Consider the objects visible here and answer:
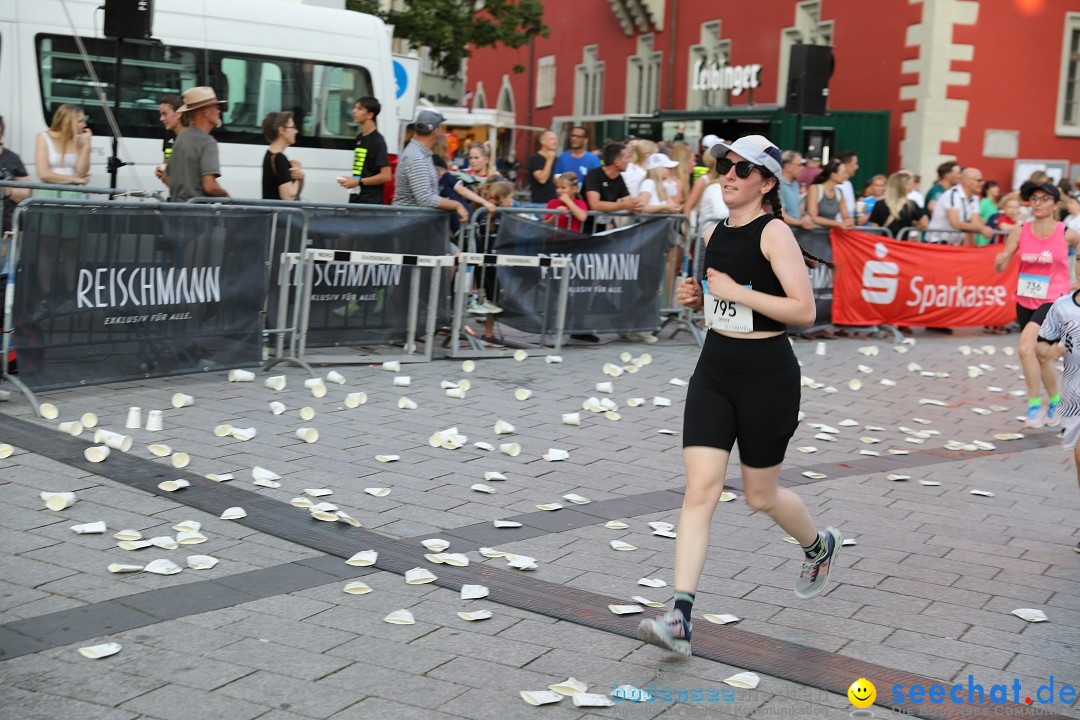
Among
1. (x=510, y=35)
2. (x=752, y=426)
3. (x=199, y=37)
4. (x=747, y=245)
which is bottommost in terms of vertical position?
(x=752, y=426)

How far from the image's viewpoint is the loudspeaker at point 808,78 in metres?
15.2

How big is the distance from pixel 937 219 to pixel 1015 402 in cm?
613

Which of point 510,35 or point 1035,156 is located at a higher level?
point 510,35

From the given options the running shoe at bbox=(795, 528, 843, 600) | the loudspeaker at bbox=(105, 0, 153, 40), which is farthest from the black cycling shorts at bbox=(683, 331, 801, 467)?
the loudspeaker at bbox=(105, 0, 153, 40)

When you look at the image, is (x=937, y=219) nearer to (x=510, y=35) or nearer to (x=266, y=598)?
(x=266, y=598)

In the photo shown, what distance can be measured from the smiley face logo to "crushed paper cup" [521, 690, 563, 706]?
3.11 feet

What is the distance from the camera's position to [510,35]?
3497cm

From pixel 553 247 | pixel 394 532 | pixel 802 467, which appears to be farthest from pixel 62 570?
pixel 553 247

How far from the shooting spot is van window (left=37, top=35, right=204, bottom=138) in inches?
483

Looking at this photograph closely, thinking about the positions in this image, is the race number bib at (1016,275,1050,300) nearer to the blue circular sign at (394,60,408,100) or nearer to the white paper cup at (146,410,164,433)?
the white paper cup at (146,410,164,433)

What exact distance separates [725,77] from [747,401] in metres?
27.6

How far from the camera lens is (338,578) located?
496 cm

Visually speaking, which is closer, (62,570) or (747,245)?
(747,245)

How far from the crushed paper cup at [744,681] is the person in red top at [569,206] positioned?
25.5 feet
